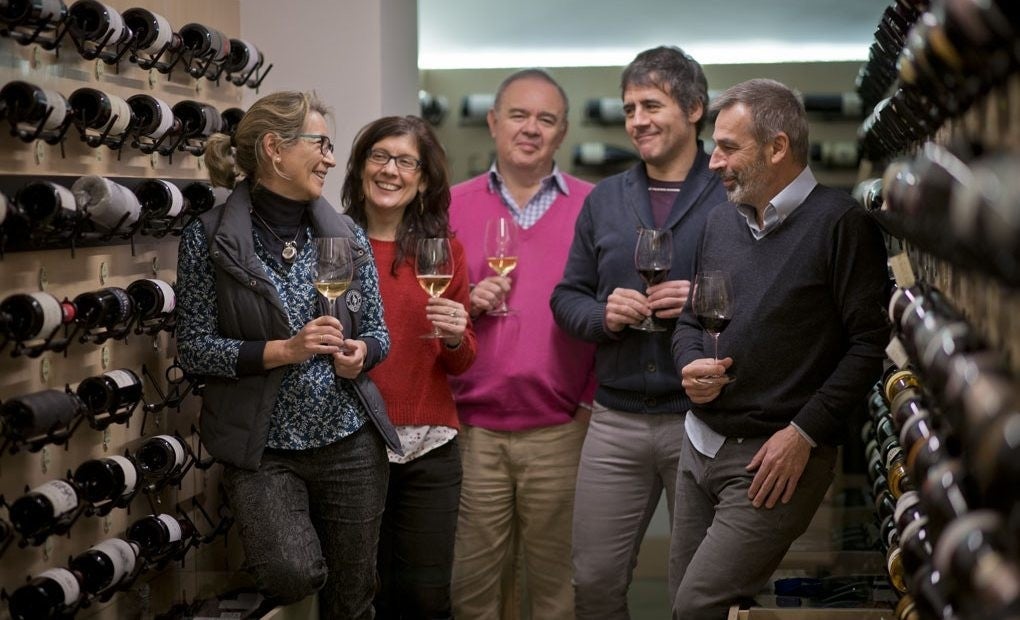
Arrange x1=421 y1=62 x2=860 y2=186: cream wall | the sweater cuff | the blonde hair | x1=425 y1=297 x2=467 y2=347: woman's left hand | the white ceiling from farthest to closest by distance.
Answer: x1=421 y1=62 x2=860 y2=186: cream wall < the white ceiling < x1=425 y1=297 x2=467 y2=347: woman's left hand < the blonde hair < the sweater cuff

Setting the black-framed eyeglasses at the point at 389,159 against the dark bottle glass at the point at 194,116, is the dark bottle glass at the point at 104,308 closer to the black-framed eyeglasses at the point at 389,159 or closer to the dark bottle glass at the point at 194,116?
the dark bottle glass at the point at 194,116

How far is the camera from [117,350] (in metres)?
3.35

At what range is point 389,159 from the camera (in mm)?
3635

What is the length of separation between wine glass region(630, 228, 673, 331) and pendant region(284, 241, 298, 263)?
908mm

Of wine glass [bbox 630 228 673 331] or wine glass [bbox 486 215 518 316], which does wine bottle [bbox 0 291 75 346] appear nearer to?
wine glass [bbox 486 215 518 316]

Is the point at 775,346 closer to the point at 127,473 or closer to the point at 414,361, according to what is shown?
the point at 414,361

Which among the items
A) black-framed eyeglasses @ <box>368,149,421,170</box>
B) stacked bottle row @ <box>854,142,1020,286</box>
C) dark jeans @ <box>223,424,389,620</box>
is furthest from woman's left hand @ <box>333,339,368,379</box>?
stacked bottle row @ <box>854,142,1020,286</box>

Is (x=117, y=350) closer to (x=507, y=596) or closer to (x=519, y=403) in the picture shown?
(x=519, y=403)

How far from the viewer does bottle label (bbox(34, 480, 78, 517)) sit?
2.81 metres

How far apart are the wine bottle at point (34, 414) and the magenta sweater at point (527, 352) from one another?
144 centimetres

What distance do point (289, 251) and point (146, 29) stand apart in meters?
0.72

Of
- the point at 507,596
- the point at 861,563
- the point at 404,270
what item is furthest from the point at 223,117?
the point at 861,563

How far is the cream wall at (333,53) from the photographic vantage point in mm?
4418

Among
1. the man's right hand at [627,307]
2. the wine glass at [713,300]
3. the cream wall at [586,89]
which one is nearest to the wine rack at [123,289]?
the man's right hand at [627,307]
